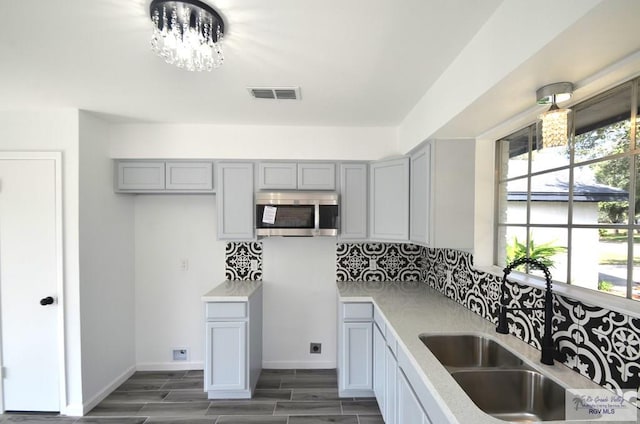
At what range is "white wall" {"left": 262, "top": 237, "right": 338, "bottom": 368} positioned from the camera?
315 centimetres

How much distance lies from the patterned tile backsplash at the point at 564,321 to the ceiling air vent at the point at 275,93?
173cm

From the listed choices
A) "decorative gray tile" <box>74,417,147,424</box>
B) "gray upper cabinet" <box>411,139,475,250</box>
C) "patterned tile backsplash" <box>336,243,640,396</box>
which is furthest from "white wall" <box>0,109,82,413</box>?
"patterned tile backsplash" <box>336,243,640,396</box>

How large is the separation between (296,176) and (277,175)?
0.59ft

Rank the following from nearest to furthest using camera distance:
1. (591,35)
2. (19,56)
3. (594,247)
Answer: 1. (591,35)
2. (594,247)
3. (19,56)

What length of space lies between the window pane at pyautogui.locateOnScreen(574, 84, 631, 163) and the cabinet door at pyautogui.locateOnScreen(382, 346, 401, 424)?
1515mm

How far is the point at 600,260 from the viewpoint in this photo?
133 cm

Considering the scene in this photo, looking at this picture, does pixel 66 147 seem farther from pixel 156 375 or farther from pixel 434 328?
pixel 434 328

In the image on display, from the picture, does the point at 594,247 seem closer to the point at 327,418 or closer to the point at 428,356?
the point at 428,356

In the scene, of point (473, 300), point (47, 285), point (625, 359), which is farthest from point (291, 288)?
point (625, 359)

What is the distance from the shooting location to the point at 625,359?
1.11 meters

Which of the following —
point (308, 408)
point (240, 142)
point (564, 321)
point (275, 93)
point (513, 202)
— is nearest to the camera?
point (564, 321)

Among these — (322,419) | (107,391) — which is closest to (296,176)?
(322,419)

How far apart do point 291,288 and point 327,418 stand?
3.99 feet

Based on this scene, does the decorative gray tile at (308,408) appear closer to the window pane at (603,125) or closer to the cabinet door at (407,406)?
the cabinet door at (407,406)
